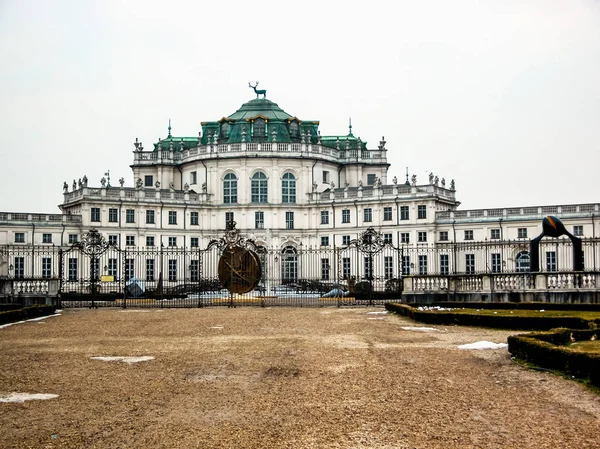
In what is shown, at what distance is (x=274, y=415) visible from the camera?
10.3 m

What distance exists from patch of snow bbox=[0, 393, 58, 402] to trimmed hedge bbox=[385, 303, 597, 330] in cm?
1312

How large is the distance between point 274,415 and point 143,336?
453 inches

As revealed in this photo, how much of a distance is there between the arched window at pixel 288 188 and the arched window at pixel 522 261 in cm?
2523

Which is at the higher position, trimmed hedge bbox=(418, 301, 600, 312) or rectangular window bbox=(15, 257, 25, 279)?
rectangular window bbox=(15, 257, 25, 279)

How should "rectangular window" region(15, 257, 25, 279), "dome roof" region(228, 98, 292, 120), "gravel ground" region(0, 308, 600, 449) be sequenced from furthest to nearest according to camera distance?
"dome roof" region(228, 98, 292, 120) → "rectangular window" region(15, 257, 25, 279) → "gravel ground" region(0, 308, 600, 449)

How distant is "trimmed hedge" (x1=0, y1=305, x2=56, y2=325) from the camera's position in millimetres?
26406

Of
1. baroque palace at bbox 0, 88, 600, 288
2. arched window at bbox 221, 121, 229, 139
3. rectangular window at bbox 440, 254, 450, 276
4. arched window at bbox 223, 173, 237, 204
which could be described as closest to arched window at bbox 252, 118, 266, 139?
baroque palace at bbox 0, 88, 600, 288

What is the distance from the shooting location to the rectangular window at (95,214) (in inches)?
2913

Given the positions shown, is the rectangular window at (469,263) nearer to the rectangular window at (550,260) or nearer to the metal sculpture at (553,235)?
the rectangular window at (550,260)

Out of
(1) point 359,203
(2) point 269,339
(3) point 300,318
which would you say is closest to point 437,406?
(2) point 269,339

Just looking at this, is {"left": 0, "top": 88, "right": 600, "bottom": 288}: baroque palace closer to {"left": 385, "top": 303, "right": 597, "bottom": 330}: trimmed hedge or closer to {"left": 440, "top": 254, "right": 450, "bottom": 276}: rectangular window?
{"left": 440, "top": 254, "right": 450, "bottom": 276}: rectangular window

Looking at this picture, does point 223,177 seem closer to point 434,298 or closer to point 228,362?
point 434,298

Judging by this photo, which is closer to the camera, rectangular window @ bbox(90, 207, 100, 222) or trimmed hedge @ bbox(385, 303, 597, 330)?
trimmed hedge @ bbox(385, 303, 597, 330)

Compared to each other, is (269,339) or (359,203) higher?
(359,203)
